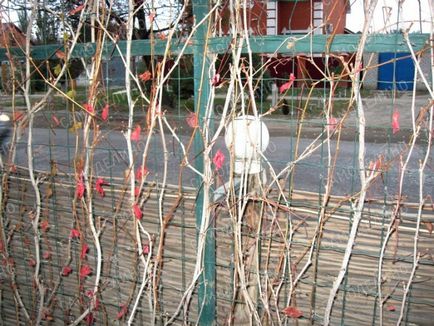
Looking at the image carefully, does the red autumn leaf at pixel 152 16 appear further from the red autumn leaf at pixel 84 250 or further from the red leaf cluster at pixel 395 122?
the red autumn leaf at pixel 84 250

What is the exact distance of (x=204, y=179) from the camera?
222cm

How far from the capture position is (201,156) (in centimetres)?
222

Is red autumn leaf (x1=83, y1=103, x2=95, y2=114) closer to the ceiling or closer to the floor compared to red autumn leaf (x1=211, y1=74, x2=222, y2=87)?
closer to the floor

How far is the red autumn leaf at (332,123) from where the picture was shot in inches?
77.5

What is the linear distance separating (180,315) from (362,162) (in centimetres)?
125

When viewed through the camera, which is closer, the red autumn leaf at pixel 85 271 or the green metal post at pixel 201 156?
the green metal post at pixel 201 156

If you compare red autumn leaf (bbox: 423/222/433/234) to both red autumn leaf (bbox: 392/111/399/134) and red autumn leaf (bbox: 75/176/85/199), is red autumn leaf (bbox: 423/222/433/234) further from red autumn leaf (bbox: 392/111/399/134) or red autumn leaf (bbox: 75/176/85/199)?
red autumn leaf (bbox: 75/176/85/199)

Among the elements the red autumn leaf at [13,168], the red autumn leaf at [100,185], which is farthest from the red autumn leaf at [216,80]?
the red autumn leaf at [13,168]

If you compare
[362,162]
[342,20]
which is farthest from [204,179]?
[342,20]

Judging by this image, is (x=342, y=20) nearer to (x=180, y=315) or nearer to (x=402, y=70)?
(x=402, y=70)

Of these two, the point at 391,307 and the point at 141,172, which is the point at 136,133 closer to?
the point at 141,172

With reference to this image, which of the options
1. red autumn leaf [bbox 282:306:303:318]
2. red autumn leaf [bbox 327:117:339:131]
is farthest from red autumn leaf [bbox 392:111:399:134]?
red autumn leaf [bbox 282:306:303:318]

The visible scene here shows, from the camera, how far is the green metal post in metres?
2.10

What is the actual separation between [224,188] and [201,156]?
0.19 m
